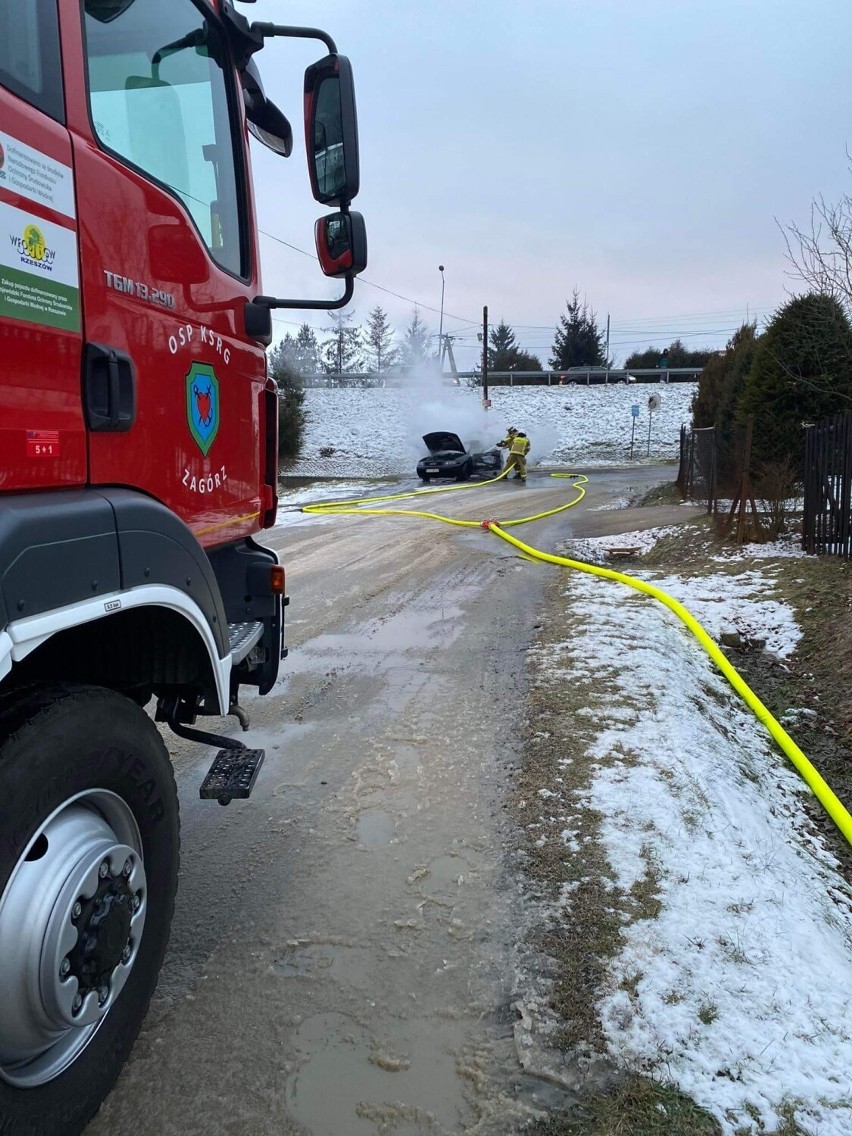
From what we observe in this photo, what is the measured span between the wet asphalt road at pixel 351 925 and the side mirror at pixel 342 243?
96.1 inches

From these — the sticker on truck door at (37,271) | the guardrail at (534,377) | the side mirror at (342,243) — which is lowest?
the sticker on truck door at (37,271)

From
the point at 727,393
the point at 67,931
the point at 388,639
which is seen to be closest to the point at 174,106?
the point at 67,931

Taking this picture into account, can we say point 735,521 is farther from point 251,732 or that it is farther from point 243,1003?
point 243,1003

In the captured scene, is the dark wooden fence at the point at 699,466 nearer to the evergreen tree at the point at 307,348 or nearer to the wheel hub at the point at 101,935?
the wheel hub at the point at 101,935

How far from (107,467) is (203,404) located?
0.67m

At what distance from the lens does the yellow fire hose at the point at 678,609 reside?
169 inches

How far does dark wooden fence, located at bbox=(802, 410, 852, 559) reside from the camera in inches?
344

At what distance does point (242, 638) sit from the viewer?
3.16 meters

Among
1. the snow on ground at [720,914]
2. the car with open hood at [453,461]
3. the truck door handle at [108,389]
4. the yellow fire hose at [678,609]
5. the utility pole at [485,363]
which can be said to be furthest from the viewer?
the utility pole at [485,363]

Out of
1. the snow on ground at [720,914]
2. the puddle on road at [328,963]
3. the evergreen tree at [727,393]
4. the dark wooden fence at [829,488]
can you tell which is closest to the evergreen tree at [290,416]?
the evergreen tree at [727,393]

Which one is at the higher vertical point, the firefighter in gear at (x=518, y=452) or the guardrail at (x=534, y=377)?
the guardrail at (x=534, y=377)

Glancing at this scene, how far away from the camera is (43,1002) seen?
5.42 ft

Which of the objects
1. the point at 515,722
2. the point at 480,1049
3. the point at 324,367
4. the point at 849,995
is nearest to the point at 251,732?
the point at 515,722

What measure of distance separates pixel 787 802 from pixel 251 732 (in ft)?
10.3
